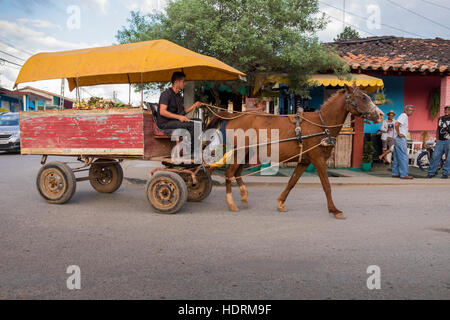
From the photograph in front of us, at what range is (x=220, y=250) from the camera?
4.03 metres

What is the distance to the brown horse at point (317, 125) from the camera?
5.56m

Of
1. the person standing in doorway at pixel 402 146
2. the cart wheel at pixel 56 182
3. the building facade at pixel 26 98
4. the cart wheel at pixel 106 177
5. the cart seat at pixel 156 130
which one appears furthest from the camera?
the building facade at pixel 26 98

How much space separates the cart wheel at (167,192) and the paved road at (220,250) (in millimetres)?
162

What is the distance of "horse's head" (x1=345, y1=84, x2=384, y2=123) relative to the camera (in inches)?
216

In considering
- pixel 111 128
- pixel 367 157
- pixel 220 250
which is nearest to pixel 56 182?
pixel 111 128

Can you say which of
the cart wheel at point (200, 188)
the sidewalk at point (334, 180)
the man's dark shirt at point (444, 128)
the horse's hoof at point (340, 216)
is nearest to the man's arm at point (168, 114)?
the cart wheel at point (200, 188)

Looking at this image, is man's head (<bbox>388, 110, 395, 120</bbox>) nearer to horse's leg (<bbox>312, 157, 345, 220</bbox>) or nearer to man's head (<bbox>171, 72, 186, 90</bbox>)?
horse's leg (<bbox>312, 157, 345, 220</bbox>)

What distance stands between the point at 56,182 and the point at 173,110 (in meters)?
2.45

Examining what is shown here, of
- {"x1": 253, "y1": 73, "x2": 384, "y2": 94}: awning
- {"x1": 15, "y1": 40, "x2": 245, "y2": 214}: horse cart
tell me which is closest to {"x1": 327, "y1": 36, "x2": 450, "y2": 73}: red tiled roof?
{"x1": 253, "y1": 73, "x2": 384, "y2": 94}: awning

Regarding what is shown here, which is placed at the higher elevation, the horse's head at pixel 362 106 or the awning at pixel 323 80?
the awning at pixel 323 80

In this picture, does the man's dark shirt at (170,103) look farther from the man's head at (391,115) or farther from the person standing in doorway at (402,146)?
the man's head at (391,115)

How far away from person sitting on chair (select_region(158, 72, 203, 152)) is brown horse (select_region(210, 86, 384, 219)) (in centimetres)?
71

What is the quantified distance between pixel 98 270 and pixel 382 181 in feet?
28.1
